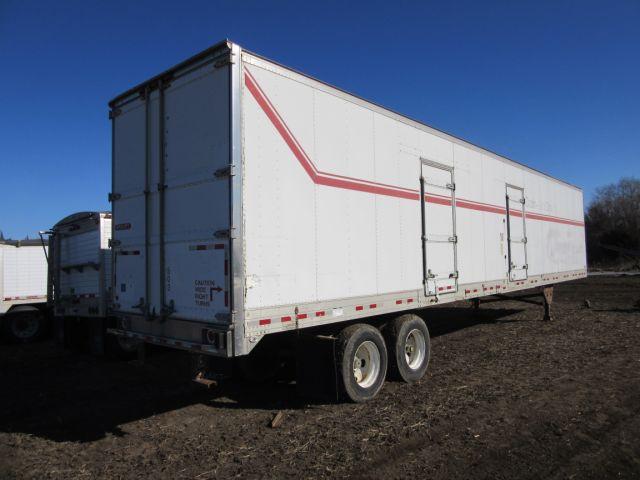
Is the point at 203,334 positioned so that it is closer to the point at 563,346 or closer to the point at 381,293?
the point at 381,293

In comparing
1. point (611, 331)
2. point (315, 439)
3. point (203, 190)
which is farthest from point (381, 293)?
point (611, 331)

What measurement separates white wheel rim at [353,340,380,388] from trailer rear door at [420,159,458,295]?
1643 mm

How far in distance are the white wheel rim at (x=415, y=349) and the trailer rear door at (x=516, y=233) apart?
12.6 feet

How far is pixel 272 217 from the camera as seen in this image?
5164 millimetres

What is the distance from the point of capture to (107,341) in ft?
31.1

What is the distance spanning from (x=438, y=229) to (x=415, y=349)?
6.33 feet

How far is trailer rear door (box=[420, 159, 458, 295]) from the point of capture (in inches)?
296

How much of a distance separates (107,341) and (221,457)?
5964 mm

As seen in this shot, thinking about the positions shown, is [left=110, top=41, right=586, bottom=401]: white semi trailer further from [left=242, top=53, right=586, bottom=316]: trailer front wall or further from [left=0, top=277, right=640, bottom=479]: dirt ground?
[left=0, top=277, right=640, bottom=479]: dirt ground

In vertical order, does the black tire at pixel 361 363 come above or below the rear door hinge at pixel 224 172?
below

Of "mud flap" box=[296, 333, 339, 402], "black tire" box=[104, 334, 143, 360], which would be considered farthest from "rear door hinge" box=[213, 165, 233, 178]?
"black tire" box=[104, 334, 143, 360]

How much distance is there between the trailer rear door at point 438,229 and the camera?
24.6 feet

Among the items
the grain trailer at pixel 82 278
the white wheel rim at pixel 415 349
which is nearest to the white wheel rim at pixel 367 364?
the white wheel rim at pixel 415 349

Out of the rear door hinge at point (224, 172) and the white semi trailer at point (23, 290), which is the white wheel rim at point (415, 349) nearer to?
the rear door hinge at point (224, 172)
